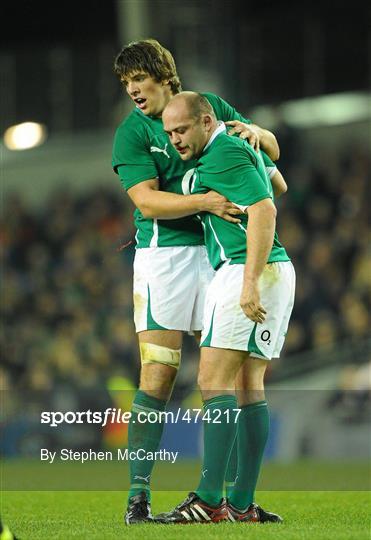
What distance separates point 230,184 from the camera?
221 inches

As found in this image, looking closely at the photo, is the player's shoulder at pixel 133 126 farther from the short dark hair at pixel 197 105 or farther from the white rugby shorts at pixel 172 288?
the white rugby shorts at pixel 172 288

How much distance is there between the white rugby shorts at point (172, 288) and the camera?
6.07 meters

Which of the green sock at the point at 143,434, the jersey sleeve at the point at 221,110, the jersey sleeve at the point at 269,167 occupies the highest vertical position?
the jersey sleeve at the point at 221,110

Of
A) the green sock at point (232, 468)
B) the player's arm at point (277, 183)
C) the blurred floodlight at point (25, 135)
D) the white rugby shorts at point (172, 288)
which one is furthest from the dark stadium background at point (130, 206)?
the player's arm at point (277, 183)

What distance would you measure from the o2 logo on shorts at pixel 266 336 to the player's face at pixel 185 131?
2.89ft

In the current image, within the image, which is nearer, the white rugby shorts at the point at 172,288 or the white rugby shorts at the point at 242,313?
the white rugby shorts at the point at 242,313

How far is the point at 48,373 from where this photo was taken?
16.3 m

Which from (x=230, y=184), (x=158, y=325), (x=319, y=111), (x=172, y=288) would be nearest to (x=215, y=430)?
(x=158, y=325)

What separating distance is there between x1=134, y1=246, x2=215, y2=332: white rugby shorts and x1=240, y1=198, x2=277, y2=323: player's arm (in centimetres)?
66

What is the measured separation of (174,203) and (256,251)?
1.87ft

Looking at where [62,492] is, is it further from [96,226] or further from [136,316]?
[96,226]

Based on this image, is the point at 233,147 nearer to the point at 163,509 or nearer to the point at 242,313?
the point at 242,313

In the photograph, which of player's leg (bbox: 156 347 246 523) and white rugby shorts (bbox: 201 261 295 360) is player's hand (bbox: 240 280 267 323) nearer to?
white rugby shorts (bbox: 201 261 295 360)

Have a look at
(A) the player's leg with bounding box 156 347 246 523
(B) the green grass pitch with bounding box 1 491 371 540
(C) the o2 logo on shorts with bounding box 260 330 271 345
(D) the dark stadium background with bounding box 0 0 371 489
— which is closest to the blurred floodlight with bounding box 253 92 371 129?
(D) the dark stadium background with bounding box 0 0 371 489
